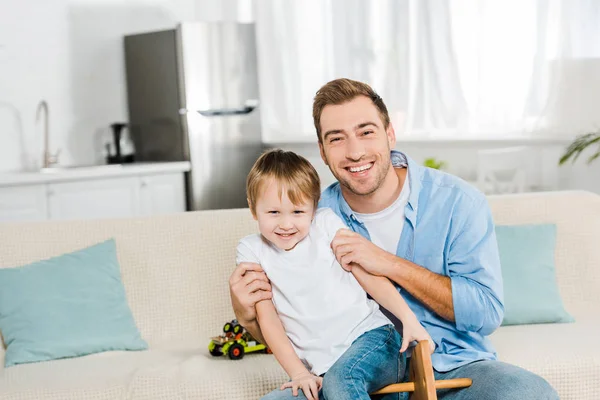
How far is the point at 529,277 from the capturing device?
9.22 ft

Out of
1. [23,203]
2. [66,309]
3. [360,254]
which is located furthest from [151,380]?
[23,203]

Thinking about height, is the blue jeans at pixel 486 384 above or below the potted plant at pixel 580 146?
below

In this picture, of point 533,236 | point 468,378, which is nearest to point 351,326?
point 468,378

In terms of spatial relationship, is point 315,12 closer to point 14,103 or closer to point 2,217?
point 14,103

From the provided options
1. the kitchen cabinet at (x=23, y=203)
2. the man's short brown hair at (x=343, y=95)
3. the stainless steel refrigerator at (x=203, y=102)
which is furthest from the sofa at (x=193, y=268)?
the stainless steel refrigerator at (x=203, y=102)

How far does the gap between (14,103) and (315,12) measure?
2.06m

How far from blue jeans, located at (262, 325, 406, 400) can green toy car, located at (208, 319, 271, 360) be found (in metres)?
0.58

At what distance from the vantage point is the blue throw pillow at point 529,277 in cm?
278

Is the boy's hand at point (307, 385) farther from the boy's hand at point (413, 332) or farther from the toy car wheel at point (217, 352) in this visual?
the toy car wheel at point (217, 352)

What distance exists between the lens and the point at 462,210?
2.11 meters

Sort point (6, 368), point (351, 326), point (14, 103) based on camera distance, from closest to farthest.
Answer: point (351, 326)
point (6, 368)
point (14, 103)

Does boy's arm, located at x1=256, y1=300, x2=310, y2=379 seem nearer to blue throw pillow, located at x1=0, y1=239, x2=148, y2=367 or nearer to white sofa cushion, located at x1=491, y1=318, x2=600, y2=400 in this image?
white sofa cushion, located at x1=491, y1=318, x2=600, y2=400

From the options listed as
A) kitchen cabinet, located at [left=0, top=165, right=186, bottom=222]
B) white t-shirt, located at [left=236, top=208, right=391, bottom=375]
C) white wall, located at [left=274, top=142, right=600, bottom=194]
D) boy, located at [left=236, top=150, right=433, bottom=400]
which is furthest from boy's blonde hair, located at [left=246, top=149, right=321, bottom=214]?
white wall, located at [left=274, top=142, right=600, bottom=194]

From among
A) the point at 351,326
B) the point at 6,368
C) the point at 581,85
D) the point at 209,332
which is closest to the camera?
the point at 351,326
